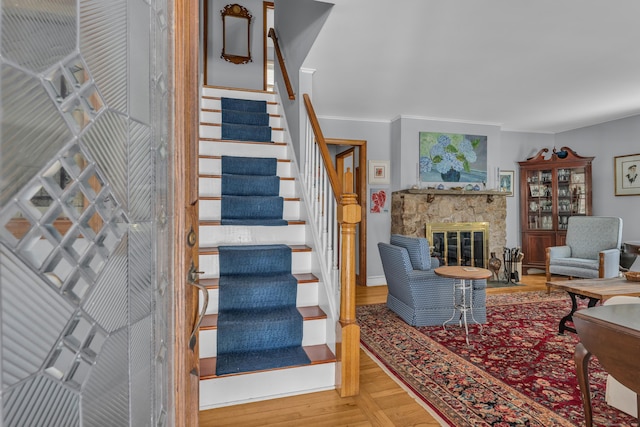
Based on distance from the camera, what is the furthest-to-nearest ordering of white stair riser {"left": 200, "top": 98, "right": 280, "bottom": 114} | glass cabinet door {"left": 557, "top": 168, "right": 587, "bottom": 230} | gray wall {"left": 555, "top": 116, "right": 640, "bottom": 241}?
glass cabinet door {"left": 557, "top": 168, "right": 587, "bottom": 230} → gray wall {"left": 555, "top": 116, "right": 640, "bottom": 241} → white stair riser {"left": 200, "top": 98, "right": 280, "bottom": 114}

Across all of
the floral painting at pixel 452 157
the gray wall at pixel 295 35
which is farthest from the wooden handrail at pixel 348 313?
the floral painting at pixel 452 157

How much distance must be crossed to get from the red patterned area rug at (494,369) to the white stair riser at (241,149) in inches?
77.3

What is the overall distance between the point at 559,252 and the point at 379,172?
2.91m

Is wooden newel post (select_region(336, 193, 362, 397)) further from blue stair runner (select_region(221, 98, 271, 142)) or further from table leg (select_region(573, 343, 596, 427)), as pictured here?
blue stair runner (select_region(221, 98, 271, 142))

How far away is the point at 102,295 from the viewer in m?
0.44

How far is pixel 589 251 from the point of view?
5090mm

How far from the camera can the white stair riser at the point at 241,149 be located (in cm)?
346

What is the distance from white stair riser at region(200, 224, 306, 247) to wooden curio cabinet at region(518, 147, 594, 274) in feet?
16.6

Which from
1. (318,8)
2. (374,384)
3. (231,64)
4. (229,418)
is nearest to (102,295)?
(229,418)

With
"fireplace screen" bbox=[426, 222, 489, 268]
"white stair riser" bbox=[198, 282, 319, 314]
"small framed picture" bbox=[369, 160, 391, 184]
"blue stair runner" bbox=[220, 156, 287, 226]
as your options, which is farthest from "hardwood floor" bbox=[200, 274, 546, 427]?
"small framed picture" bbox=[369, 160, 391, 184]

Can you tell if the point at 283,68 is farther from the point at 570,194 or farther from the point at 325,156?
the point at 570,194

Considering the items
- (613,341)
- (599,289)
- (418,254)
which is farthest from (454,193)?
(613,341)

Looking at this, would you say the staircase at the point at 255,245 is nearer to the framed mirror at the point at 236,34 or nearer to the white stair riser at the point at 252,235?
the white stair riser at the point at 252,235

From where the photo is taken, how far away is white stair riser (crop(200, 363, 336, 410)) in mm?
2006
